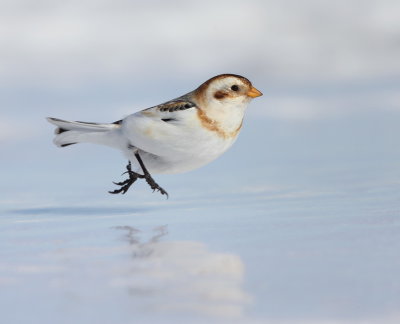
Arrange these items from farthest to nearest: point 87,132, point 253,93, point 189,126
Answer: point 87,132
point 253,93
point 189,126

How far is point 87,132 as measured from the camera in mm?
7805

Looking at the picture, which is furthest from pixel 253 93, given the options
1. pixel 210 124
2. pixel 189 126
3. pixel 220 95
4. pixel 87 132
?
pixel 87 132

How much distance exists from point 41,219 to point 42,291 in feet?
10.2

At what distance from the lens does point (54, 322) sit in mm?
3596

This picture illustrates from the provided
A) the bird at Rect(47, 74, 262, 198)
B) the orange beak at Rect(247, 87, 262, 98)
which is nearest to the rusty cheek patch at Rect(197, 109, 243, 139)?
the bird at Rect(47, 74, 262, 198)

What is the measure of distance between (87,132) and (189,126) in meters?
1.14

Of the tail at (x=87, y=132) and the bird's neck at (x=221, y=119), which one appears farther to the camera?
the tail at (x=87, y=132)

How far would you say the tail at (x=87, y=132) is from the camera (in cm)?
774

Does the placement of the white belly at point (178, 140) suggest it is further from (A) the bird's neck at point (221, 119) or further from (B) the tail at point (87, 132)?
(B) the tail at point (87, 132)

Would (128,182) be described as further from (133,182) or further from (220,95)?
(220,95)

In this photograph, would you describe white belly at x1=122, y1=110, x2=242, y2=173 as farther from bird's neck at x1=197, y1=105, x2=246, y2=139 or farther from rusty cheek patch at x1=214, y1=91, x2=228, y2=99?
rusty cheek patch at x1=214, y1=91, x2=228, y2=99

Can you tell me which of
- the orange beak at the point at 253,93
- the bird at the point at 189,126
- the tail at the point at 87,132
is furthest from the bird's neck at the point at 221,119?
the tail at the point at 87,132

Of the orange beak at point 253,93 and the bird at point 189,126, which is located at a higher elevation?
the orange beak at point 253,93

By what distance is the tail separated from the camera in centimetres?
774
